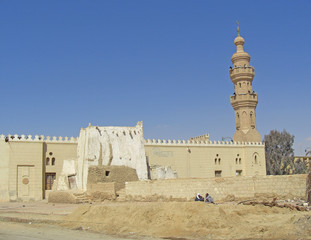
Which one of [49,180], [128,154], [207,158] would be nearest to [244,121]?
[207,158]

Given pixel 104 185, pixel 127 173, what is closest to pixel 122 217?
pixel 104 185

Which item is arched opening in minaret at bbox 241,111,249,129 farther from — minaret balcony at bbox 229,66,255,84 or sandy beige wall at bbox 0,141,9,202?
sandy beige wall at bbox 0,141,9,202

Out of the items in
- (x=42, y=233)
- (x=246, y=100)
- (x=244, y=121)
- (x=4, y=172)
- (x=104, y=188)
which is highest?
(x=246, y=100)

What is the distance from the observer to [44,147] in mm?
26016

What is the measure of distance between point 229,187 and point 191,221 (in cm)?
475

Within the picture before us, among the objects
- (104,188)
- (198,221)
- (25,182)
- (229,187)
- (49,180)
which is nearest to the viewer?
(198,221)

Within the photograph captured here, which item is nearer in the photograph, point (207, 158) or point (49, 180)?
point (49, 180)

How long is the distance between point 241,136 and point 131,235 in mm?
26262

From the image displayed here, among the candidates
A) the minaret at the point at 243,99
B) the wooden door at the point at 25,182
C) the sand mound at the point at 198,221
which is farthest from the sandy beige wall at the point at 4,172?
the minaret at the point at 243,99

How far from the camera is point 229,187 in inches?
574

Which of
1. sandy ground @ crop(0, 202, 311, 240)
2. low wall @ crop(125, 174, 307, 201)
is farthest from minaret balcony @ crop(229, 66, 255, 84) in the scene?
sandy ground @ crop(0, 202, 311, 240)

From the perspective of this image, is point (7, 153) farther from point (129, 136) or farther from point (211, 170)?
point (211, 170)

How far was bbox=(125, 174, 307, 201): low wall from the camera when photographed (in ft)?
41.6

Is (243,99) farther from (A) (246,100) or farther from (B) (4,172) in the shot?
(B) (4,172)
